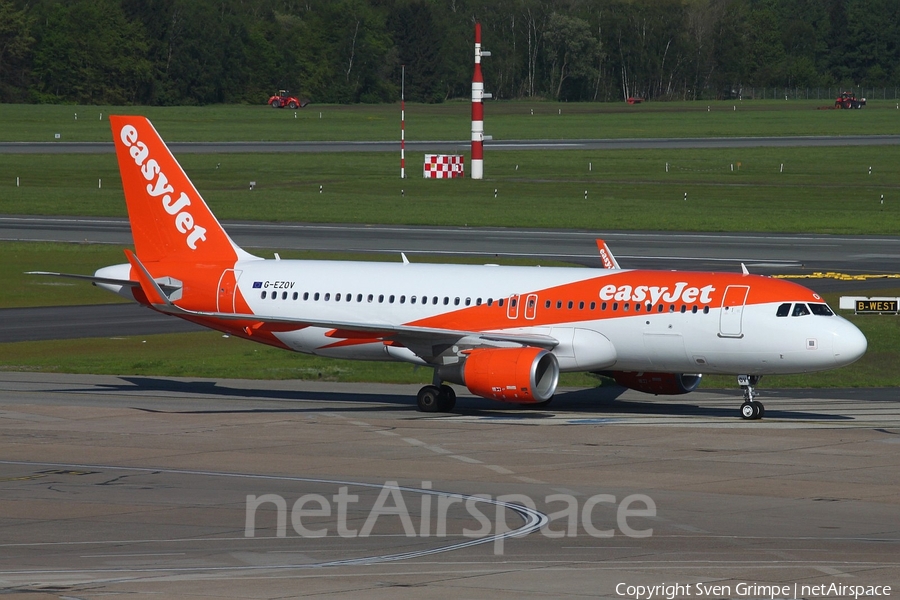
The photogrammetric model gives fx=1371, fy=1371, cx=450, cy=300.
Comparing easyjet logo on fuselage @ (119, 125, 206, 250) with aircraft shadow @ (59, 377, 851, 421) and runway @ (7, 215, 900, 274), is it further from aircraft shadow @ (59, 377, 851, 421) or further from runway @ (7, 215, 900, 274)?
runway @ (7, 215, 900, 274)

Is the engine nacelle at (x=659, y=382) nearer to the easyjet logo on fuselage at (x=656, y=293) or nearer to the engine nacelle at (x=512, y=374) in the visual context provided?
the easyjet logo on fuselage at (x=656, y=293)

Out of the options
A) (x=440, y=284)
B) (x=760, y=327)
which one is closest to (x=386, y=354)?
(x=440, y=284)

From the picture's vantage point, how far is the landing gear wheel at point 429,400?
38125mm

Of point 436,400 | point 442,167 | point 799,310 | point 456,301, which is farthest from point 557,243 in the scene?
point 799,310

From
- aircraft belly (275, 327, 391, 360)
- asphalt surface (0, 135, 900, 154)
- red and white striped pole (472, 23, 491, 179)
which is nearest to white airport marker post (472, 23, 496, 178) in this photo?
red and white striped pole (472, 23, 491, 179)

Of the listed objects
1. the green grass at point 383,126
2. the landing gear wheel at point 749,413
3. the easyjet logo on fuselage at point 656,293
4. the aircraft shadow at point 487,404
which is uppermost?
the green grass at point 383,126

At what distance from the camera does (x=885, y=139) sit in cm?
15925

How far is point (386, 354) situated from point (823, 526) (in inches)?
713

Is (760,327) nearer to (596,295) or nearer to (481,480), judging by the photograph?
(596,295)

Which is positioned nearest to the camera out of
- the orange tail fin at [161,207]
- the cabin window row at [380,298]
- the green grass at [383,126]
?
the cabin window row at [380,298]

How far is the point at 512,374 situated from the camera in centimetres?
3522

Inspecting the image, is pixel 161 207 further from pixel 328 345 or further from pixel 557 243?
pixel 557 243

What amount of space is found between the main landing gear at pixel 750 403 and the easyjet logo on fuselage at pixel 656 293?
244 cm

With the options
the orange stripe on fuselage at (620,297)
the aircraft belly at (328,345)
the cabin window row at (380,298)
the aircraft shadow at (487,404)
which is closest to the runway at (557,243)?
the aircraft shadow at (487,404)
